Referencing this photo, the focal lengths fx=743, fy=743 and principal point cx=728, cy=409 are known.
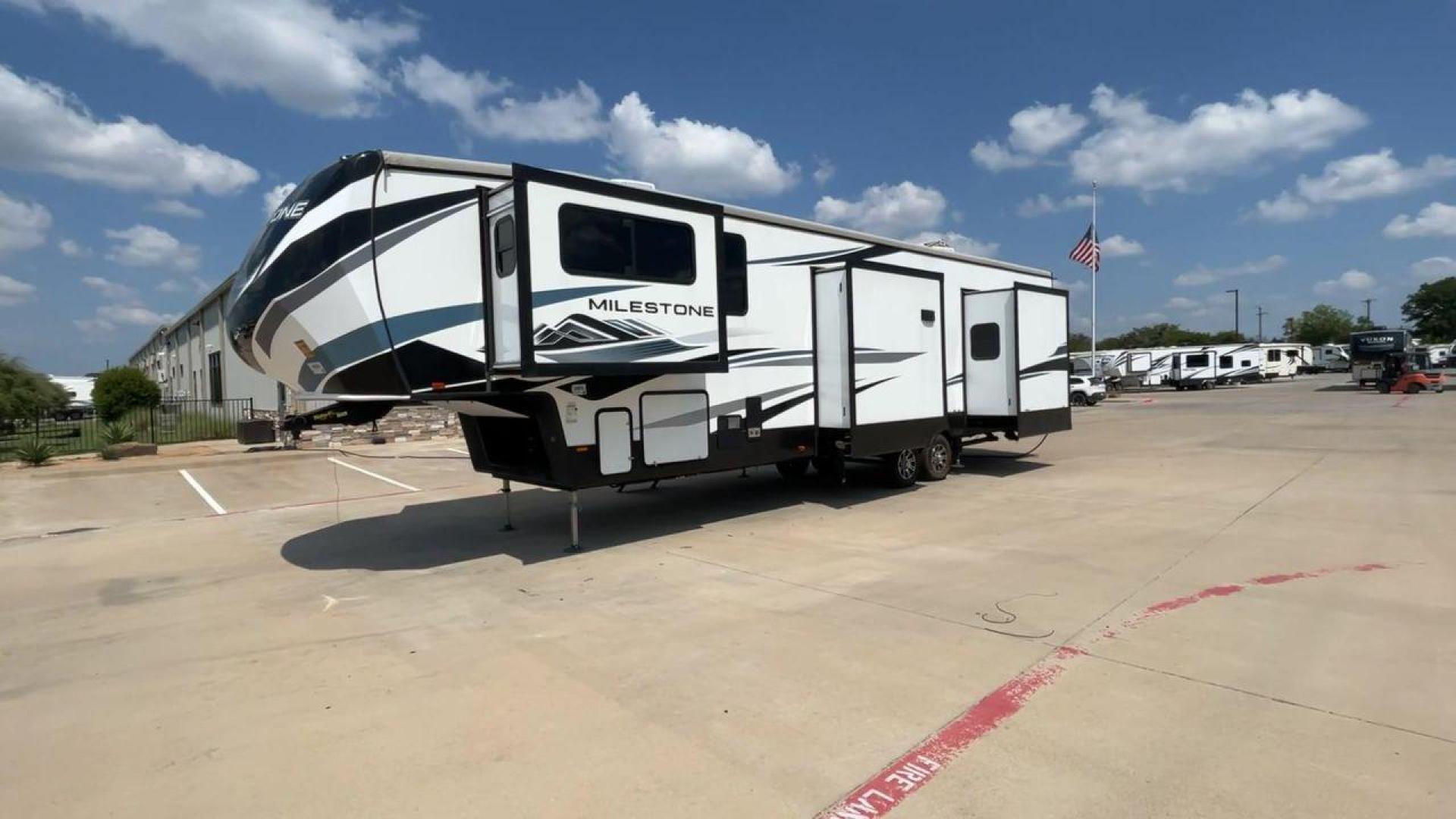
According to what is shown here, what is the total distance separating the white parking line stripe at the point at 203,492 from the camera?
10.6m

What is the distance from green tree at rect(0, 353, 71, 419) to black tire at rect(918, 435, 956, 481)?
2672 cm

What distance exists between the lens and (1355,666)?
13.3 ft

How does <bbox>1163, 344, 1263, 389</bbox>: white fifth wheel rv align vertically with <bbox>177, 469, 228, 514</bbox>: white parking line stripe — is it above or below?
above

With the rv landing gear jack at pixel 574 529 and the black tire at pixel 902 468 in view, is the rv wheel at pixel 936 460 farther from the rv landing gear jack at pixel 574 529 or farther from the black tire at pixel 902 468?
the rv landing gear jack at pixel 574 529

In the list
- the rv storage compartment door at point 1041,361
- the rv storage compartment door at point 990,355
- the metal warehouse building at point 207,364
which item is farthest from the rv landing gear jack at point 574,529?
the metal warehouse building at point 207,364

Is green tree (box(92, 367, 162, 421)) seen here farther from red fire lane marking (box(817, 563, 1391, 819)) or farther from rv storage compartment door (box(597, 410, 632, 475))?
red fire lane marking (box(817, 563, 1391, 819))

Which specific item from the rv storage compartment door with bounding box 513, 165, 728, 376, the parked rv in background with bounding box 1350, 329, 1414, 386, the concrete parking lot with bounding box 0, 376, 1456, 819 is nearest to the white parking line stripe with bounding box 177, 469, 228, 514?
the concrete parking lot with bounding box 0, 376, 1456, 819

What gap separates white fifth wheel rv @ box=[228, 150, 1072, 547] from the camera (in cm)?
607

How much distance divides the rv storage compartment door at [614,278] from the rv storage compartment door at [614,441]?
0.61 meters

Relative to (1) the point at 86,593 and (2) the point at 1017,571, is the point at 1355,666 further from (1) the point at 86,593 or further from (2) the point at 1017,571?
(1) the point at 86,593

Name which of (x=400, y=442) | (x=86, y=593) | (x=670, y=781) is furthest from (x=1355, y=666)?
(x=400, y=442)

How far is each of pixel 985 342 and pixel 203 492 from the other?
12696 mm

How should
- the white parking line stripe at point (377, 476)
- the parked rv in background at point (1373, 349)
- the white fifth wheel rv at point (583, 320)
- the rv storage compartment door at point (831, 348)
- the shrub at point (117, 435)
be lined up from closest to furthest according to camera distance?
1. the white fifth wheel rv at point (583, 320)
2. the rv storage compartment door at point (831, 348)
3. the white parking line stripe at point (377, 476)
4. the shrub at point (117, 435)
5. the parked rv in background at point (1373, 349)

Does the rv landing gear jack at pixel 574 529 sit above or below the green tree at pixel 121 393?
below
